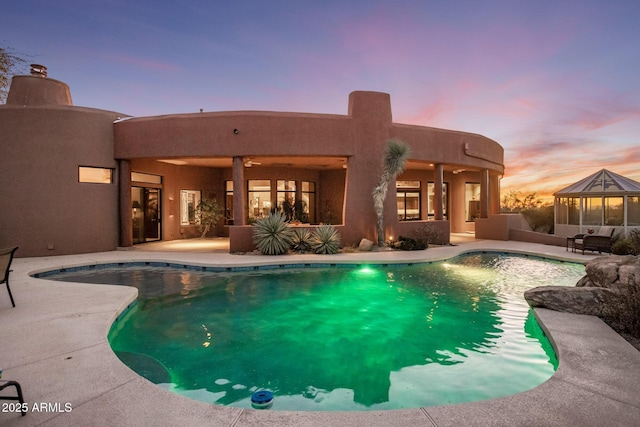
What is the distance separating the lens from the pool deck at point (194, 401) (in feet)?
7.82

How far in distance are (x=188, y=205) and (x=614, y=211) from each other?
1933 centimetres

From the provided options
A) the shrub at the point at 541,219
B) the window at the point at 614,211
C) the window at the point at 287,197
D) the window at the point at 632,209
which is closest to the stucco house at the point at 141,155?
the window at the point at 287,197

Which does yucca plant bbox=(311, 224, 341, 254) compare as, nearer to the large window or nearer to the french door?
the french door

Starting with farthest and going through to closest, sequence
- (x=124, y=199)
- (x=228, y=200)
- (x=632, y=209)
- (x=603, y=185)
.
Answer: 1. (x=228, y=200)
2. (x=603, y=185)
3. (x=632, y=209)
4. (x=124, y=199)

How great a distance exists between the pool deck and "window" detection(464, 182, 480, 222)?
53.9ft

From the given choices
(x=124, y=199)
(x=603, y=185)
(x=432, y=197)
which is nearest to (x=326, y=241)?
(x=124, y=199)

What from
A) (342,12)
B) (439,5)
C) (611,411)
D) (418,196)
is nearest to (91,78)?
(342,12)

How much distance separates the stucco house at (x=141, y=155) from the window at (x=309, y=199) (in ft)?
16.1

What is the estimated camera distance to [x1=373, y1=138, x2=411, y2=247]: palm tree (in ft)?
39.6

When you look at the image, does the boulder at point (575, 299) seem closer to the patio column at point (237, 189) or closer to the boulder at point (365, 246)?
the boulder at point (365, 246)

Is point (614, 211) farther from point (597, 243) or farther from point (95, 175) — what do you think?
point (95, 175)

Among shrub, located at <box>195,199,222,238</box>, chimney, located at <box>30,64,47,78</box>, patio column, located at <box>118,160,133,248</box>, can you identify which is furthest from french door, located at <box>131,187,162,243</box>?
chimney, located at <box>30,64,47,78</box>

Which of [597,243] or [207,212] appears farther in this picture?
[207,212]

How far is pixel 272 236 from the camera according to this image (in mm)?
11461
